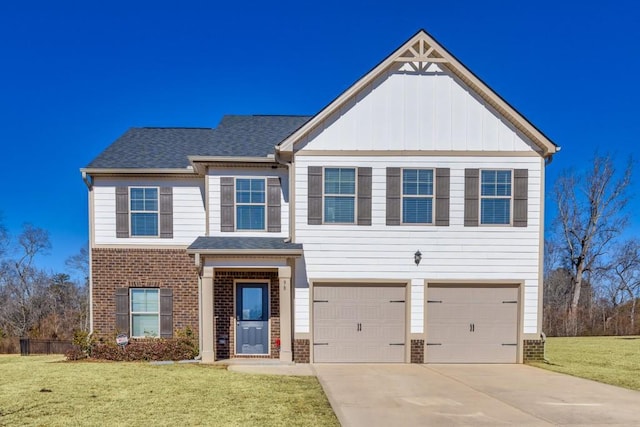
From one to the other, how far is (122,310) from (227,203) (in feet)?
14.7

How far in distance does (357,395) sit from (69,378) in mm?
6316

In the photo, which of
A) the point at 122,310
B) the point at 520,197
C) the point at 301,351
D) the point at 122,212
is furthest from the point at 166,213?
the point at 520,197

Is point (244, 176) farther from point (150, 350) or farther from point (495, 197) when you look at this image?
point (495, 197)

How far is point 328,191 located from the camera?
36.3 ft

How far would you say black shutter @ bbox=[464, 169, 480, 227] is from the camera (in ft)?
36.2

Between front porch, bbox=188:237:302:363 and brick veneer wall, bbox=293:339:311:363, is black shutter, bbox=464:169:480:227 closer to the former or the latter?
front porch, bbox=188:237:302:363

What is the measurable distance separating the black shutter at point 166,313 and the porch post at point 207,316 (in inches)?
66.4

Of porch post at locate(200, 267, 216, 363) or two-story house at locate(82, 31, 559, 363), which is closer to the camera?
porch post at locate(200, 267, 216, 363)

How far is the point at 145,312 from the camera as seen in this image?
39.3ft

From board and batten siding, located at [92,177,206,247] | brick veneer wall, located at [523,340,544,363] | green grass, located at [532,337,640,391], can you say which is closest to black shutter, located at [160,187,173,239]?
board and batten siding, located at [92,177,206,247]

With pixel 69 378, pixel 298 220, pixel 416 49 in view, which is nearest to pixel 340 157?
pixel 298 220

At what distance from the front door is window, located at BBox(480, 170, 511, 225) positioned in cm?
665

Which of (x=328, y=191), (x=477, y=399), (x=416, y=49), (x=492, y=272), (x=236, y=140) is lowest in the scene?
(x=477, y=399)

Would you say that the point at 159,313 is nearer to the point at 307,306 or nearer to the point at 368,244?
the point at 307,306
